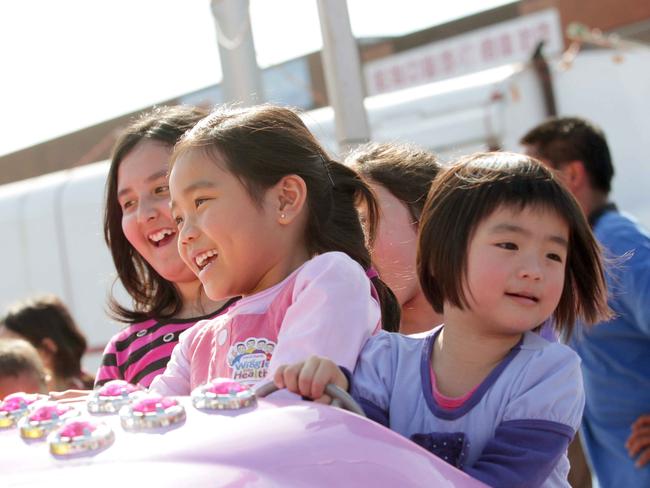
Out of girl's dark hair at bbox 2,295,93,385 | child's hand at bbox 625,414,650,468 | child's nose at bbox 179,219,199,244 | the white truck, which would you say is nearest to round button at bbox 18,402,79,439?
child's nose at bbox 179,219,199,244

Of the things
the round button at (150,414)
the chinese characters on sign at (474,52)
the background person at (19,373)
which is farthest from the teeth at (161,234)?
the chinese characters on sign at (474,52)

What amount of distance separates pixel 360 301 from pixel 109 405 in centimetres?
52

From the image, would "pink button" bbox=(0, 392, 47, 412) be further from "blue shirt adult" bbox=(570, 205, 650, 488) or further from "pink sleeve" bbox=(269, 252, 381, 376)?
"blue shirt adult" bbox=(570, 205, 650, 488)

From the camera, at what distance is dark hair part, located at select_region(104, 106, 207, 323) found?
8.41 feet

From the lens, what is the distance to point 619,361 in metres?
3.90

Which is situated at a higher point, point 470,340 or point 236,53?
point 236,53

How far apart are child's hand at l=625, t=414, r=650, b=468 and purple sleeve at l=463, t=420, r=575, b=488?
245 cm

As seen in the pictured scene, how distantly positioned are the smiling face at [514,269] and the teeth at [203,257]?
1.58 ft

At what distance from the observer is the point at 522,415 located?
5.04ft

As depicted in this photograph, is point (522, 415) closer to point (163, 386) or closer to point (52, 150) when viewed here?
point (163, 386)

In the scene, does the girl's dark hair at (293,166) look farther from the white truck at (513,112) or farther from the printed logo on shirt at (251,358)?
the white truck at (513,112)

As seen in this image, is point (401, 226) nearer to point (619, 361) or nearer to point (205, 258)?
point (205, 258)

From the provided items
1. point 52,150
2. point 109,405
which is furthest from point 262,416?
point 52,150

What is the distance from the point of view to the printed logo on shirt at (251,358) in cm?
180
